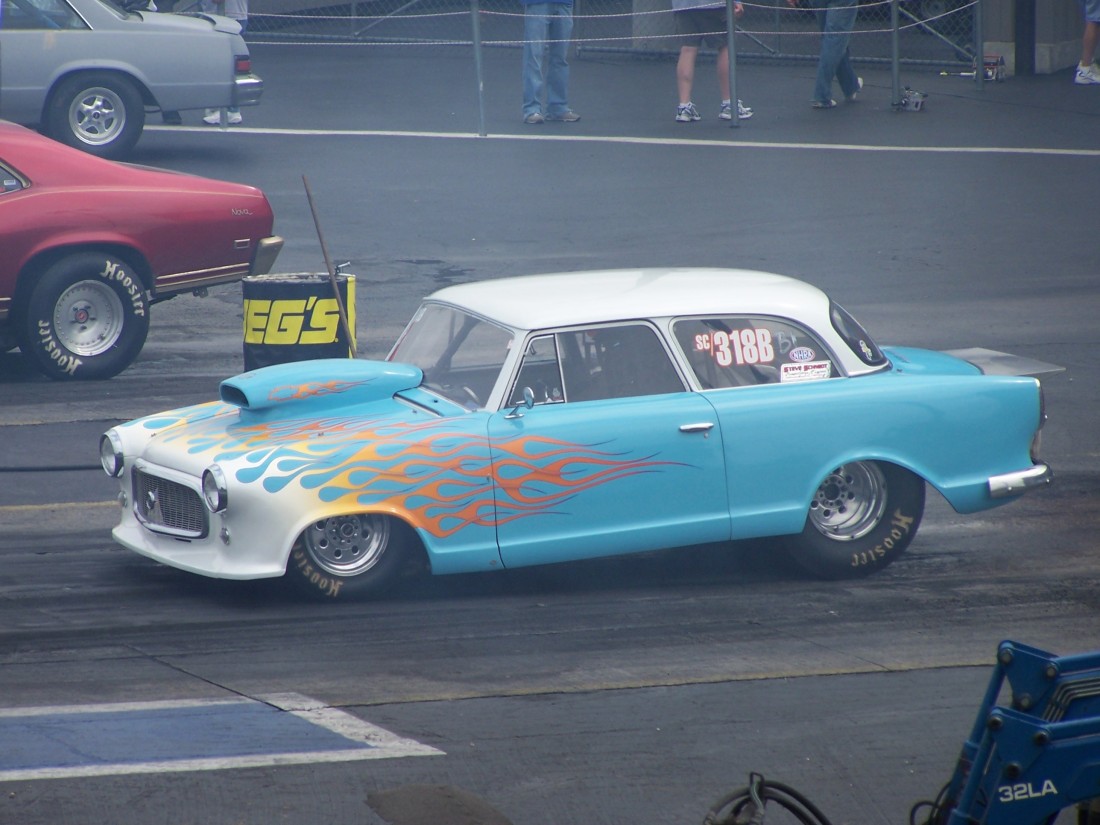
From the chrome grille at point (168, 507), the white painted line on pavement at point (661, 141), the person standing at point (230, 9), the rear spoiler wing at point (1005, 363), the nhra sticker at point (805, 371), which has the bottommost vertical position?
the rear spoiler wing at point (1005, 363)

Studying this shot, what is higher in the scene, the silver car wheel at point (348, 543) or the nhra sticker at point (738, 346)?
the nhra sticker at point (738, 346)

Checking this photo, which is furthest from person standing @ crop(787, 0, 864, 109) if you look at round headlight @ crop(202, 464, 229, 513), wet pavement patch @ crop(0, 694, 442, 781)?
wet pavement patch @ crop(0, 694, 442, 781)

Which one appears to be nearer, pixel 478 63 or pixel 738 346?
pixel 738 346

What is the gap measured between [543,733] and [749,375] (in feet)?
7.33

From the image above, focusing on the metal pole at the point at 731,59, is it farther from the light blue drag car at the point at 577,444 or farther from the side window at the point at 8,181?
the light blue drag car at the point at 577,444

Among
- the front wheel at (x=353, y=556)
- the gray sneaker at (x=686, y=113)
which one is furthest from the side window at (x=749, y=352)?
the gray sneaker at (x=686, y=113)

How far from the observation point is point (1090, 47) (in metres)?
19.8

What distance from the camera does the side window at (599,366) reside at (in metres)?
6.79

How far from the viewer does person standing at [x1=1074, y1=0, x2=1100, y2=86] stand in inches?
748

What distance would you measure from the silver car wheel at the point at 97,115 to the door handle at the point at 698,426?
10.4 metres

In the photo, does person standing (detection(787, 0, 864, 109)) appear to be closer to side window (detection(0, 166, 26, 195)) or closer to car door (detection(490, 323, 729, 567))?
side window (detection(0, 166, 26, 195))

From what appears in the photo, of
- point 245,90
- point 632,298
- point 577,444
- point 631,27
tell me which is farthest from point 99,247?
point 631,27

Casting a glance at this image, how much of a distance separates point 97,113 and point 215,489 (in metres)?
10.2

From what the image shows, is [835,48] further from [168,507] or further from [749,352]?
[168,507]
